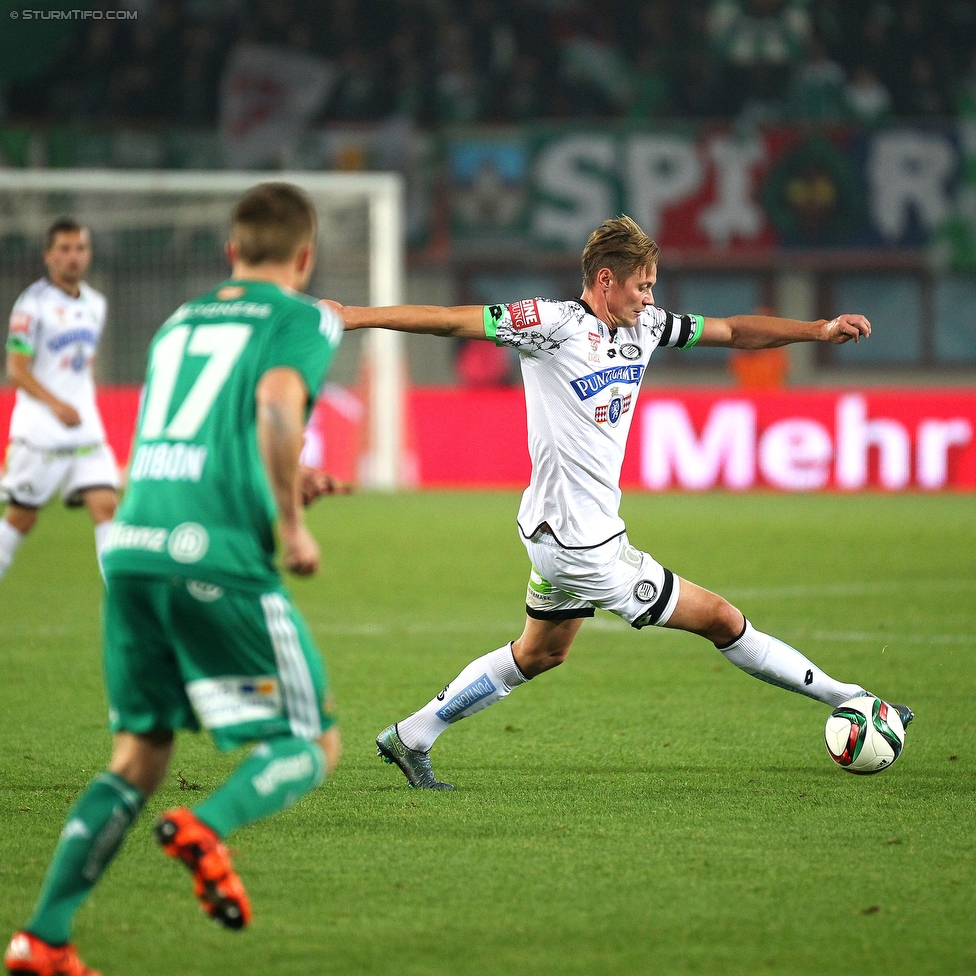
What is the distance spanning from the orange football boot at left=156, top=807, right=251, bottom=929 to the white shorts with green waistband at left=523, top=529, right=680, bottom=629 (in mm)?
2145

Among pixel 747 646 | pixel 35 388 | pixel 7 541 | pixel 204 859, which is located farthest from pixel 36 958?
pixel 35 388

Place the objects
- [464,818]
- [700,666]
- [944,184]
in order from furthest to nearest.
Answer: [944,184], [700,666], [464,818]

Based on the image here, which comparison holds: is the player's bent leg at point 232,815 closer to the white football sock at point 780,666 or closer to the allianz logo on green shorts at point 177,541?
the allianz logo on green shorts at point 177,541

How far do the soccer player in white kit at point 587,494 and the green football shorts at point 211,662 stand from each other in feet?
6.06

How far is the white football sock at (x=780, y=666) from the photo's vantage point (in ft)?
17.6

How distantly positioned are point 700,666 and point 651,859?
3.72 metres

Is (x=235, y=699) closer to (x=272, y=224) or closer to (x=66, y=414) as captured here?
(x=272, y=224)

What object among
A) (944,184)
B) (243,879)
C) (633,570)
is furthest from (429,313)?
(944,184)

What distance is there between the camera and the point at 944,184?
24844 millimetres

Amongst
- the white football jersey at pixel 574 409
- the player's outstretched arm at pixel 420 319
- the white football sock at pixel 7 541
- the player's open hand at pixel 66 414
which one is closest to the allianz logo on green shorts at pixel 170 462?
the player's outstretched arm at pixel 420 319

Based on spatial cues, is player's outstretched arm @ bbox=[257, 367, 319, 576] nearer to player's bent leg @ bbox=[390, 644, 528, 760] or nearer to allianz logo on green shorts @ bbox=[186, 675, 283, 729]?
allianz logo on green shorts @ bbox=[186, 675, 283, 729]

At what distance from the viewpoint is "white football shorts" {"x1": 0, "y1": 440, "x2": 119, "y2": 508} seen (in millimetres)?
8242

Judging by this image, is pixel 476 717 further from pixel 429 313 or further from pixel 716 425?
pixel 716 425

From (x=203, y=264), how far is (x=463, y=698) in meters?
14.3
